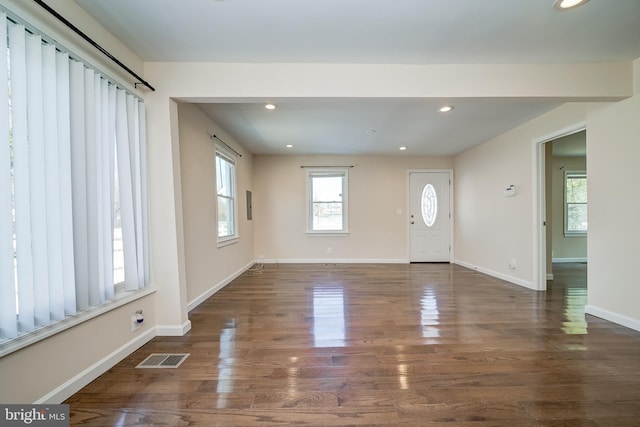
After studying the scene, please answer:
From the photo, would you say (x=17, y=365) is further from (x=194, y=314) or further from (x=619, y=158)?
(x=619, y=158)

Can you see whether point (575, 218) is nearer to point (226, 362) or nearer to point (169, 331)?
point (226, 362)

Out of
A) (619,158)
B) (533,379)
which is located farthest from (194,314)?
(619,158)

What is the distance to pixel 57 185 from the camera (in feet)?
4.80

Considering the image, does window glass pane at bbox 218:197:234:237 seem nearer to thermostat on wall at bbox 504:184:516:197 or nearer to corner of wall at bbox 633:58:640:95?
thermostat on wall at bbox 504:184:516:197

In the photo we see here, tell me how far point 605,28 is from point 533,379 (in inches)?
103

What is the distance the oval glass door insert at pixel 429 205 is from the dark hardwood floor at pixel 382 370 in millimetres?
2762

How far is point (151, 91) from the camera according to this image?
229cm

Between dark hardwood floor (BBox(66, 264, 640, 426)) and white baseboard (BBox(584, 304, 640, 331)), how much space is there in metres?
0.10

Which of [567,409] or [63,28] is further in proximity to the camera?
[63,28]

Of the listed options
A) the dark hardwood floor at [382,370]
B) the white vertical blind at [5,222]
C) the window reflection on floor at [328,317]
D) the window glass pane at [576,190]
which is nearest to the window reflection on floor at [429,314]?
the dark hardwood floor at [382,370]

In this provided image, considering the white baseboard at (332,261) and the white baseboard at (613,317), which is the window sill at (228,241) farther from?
the white baseboard at (613,317)

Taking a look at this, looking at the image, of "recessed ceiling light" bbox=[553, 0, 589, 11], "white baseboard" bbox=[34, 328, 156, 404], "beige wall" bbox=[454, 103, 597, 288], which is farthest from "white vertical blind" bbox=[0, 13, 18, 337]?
"beige wall" bbox=[454, 103, 597, 288]

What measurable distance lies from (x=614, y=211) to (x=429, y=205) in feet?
10.8

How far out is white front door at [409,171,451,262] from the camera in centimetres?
582
